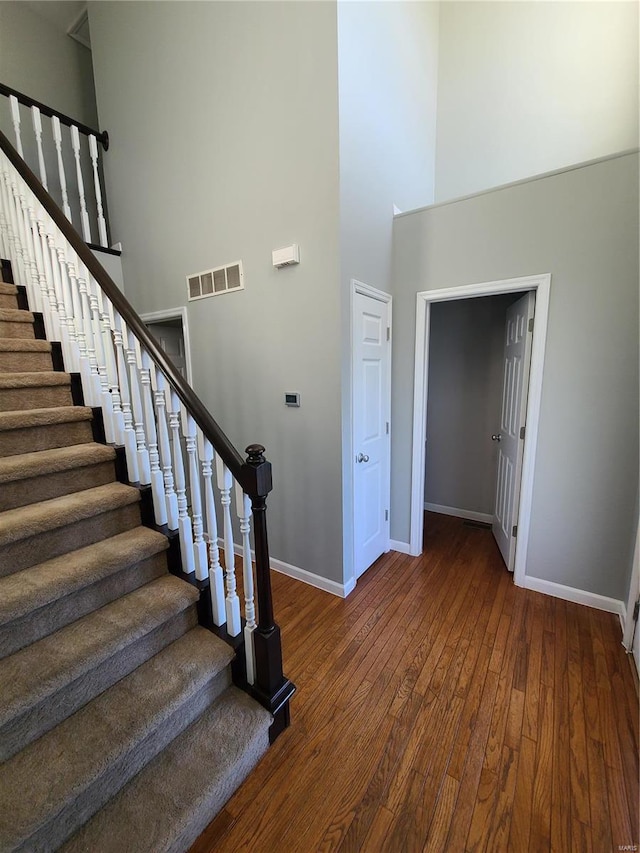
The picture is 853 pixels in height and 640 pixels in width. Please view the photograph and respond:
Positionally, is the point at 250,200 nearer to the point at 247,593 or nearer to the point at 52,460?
the point at 52,460

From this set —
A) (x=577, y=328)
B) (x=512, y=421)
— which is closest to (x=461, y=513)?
(x=512, y=421)

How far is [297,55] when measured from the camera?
6.47 ft

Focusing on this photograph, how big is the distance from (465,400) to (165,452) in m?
2.86

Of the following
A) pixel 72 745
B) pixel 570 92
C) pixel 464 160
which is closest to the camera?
pixel 72 745

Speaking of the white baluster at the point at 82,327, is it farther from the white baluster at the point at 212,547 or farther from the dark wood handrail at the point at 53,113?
the dark wood handrail at the point at 53,113

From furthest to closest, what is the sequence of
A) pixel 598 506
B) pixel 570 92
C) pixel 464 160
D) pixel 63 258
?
1. pixel 464 160
2. pixel 570 92
3. pixel 598 506
4. pixel 63 258

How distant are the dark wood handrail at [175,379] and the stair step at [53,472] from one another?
23.5 inches

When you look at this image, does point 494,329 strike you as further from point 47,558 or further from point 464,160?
point 47,558

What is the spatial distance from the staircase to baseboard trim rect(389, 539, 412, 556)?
1735mm

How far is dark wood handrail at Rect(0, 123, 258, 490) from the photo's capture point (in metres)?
1.33

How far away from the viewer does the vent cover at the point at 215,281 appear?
243cm

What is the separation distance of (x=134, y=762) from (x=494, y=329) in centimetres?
365

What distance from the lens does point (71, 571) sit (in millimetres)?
1328

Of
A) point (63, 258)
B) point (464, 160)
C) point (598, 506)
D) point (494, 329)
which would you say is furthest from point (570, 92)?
point (63, 258)
